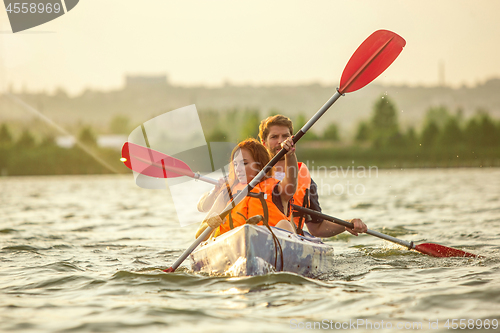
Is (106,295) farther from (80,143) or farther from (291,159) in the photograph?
(80,143)

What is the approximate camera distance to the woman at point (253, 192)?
4316mm

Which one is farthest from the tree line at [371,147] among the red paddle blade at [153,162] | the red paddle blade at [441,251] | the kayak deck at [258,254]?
the kayak deck at [258,254]

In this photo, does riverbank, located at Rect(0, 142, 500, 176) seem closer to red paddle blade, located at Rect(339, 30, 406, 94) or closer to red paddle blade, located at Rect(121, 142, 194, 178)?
red paddle blade, located at Rect(121, 142, 194, 178)

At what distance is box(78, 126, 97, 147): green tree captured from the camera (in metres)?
66.4

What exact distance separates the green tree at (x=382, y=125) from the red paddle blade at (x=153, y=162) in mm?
61891

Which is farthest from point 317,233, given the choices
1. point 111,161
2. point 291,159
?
point 111,161

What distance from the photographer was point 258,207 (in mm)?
4316

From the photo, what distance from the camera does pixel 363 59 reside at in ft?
17.5

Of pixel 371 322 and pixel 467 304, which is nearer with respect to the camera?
pixel 371 322

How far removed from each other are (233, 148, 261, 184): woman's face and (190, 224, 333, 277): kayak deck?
1.92 ft

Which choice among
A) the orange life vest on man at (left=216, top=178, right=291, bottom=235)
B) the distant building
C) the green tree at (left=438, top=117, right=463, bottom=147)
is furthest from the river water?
the distant building

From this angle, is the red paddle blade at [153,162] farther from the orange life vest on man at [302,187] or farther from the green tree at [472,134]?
the green tree at [472,134]

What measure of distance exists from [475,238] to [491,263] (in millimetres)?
2189

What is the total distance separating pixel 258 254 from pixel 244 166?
0.88 metres
